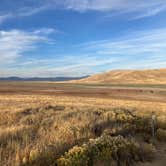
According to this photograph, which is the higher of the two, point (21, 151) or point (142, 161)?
point (21, 151)

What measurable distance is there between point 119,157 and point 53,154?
1.89m

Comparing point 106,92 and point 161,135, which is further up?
point 161,135

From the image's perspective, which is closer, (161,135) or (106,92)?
(161,135)

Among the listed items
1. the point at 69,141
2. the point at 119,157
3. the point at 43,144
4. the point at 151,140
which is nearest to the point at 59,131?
the point at 69,141

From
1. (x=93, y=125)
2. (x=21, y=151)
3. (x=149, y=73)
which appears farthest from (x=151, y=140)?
(x=149, y=73)

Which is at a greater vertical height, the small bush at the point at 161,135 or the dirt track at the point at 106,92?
the small bush at the point at 161,135

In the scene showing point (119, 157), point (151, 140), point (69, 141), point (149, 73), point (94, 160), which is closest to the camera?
point (94, 160)

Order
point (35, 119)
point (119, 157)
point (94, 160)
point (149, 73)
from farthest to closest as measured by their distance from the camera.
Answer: point (149, 73), point (35, 119), point (119, 157), point (94, 160)

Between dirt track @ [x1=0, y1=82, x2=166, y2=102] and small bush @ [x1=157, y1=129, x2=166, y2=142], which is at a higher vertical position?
small bush @ [x1=157, y1=129, x2=166, y2=142]

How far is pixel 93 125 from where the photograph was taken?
38.8ft

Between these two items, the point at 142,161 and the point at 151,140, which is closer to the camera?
the point at 142,161

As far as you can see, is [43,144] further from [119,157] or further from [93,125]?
[93,125]

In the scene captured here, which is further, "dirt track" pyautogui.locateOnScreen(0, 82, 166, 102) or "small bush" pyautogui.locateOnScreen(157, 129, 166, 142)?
"dirt track" pyautogui.locateOnScreen(0, 82, 166, 102)

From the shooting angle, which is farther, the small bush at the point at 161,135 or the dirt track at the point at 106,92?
the dirt track at the point at 106,92
